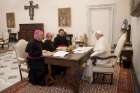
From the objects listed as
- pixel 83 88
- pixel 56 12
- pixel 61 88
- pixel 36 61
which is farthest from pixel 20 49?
pixel 56 12

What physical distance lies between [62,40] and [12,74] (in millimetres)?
1793

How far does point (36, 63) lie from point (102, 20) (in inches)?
205

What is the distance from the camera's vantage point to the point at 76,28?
29.9ft

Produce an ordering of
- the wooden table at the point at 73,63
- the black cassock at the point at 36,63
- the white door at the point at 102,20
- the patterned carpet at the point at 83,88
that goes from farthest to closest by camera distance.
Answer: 1. the white door at the point at 102,20
2. the black cassock at the point at 36,63
3. the patterned carpet at the point at 83,88
4. the wooden table at the point at 73,63

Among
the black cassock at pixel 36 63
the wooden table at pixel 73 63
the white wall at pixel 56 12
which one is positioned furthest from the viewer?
the white wall at pixel 56 12

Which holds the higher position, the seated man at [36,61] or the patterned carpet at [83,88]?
the seated man at [36,61]

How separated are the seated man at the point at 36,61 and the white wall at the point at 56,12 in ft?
16.5

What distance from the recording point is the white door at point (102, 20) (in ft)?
27.3

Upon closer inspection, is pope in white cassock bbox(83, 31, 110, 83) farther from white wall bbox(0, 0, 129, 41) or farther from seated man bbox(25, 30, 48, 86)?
white wall bbox(0, 0, 129, 41)

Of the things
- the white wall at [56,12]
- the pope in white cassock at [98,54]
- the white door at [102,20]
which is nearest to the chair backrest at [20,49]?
the pope in white cassock at [98,54]

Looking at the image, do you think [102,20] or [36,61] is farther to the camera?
[102,20]

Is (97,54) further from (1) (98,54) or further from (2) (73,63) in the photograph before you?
(2) (73,63)

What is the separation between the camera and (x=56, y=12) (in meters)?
9.41

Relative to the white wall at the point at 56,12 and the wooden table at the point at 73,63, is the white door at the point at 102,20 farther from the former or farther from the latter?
the wooden table at the point at 73,63
